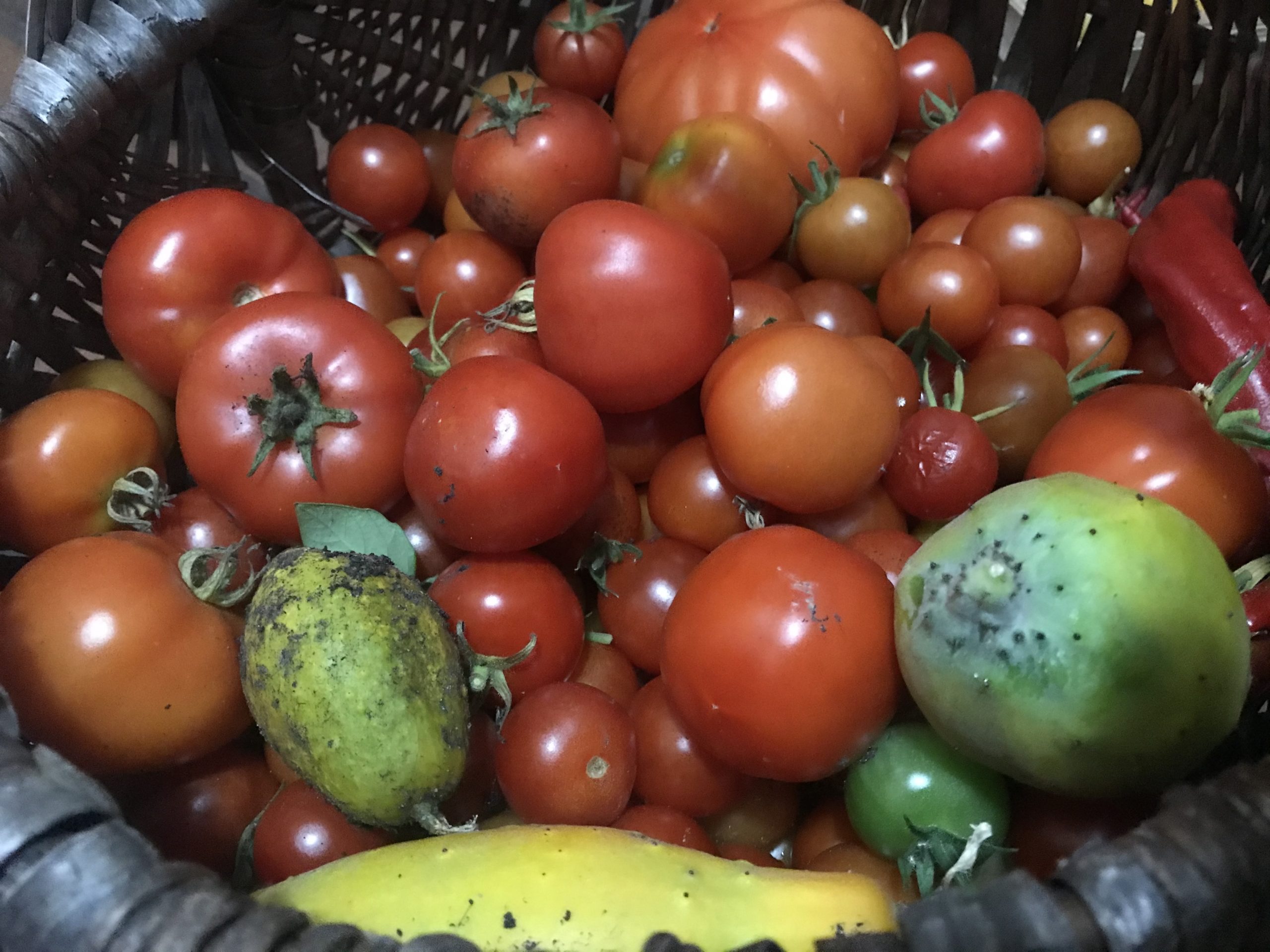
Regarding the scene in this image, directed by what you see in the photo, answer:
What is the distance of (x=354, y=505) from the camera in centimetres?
64

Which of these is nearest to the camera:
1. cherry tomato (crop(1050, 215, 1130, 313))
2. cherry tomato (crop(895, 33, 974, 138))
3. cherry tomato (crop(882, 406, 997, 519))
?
cherry tomato (crop(882, 406, 997, 519))

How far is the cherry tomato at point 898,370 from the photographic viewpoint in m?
0.70

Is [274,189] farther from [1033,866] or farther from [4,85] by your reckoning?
[1033,866]

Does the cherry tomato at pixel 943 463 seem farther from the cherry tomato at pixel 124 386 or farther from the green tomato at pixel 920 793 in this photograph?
the cherry tomato at pixel 124 386

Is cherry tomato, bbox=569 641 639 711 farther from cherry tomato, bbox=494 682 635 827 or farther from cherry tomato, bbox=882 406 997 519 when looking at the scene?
cherry tomato, bbox=882 406 997 519

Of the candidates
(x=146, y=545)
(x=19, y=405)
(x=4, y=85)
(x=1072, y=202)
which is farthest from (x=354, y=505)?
(x=1072, y=202)

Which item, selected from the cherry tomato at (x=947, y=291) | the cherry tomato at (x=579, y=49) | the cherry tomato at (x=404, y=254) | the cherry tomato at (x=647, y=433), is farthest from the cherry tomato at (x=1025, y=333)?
the cherry tomato at (x=404, y=254)

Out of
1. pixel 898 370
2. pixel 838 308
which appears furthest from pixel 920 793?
pixel 838 308

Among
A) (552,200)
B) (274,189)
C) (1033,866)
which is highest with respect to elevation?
(552,200)

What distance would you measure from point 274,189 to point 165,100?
172 millimetres

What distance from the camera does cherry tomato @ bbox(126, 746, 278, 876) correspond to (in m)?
0.58

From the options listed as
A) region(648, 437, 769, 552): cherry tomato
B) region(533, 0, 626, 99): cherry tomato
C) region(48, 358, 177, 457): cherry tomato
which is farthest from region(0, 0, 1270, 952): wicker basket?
region(648, 437, 769, 552): cherry tomato

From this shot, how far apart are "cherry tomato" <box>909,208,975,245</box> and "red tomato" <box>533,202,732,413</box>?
33 cm

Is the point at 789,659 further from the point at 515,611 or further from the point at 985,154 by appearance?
the point at 985,154
